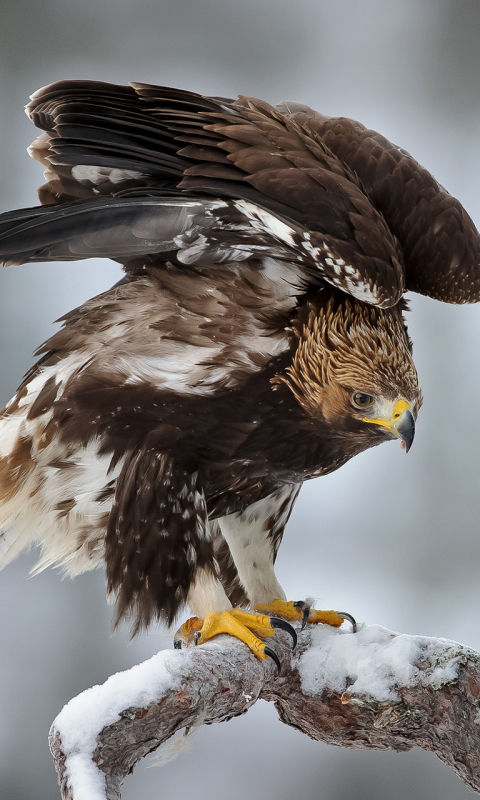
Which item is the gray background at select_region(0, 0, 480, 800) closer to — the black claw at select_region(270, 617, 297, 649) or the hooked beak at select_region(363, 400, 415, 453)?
the black claw at select_region(270, 617, 297, 649)

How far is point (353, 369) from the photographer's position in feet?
3.63

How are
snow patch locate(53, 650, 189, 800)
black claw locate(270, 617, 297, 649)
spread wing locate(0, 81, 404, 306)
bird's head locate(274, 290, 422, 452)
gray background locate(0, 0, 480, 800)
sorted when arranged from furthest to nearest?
1. gray background locate(0, 0, 480, 800)
2. black claw locate(270, 617, 297, 649)
3. bird's head locate(274, 290, 422, 452)
4. spread wing locate(0, 81, 404, 306)
5. snow patch locate(53, 650, 189, 800)

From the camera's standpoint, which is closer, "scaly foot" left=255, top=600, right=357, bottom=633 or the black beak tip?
the black beak tip

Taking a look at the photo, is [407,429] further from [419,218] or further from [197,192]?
[197,192]

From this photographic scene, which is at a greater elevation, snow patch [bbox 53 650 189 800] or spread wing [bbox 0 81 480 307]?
spread wing [bbox 0 81 480 307]

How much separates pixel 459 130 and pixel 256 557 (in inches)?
59.9

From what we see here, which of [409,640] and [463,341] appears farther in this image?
[463,341]

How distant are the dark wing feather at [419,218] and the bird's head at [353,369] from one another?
0.32 feet

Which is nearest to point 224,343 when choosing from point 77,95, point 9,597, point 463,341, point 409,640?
point 77,95

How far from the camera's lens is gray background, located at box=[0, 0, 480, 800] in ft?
7.33

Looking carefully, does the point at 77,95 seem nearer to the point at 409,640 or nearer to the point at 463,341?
the point at 409,640

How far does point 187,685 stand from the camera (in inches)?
37.9

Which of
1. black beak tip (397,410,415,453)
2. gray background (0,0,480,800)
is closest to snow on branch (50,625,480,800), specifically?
black beak tip (397,410,415,453)

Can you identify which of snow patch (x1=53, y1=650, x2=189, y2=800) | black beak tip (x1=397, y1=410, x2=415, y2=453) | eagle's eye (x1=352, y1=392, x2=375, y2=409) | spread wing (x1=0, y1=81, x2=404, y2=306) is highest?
spread wing (x1=0, y1=81, x2=404, y2=306)
